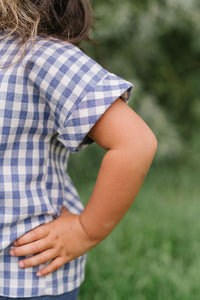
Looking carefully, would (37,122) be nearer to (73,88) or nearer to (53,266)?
(73,88)

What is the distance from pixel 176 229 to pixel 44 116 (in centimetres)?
165

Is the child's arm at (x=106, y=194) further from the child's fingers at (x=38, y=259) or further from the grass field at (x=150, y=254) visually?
the grass field at (x=150, y=254)

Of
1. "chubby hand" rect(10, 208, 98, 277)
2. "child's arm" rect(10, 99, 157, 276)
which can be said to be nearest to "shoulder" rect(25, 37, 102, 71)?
"child's arm" rect(10, 99, 157, 276)

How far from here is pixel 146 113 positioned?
3.21 meters

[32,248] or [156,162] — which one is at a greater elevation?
[32,248]

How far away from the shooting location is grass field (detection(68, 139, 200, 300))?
1.76 meters

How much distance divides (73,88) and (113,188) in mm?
262

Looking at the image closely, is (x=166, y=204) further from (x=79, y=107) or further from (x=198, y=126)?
(x=79, y=107)

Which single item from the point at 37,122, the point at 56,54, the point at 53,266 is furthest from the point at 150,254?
the point at 56,54

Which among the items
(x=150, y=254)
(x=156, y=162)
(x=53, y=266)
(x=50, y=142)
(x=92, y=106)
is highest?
(x=92, y=106)

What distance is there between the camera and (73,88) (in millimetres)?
938

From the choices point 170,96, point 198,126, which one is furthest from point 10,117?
point 198,126

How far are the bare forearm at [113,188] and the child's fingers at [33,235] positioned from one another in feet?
0.34

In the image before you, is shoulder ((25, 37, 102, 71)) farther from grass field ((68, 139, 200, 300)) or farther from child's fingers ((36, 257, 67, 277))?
grass field ((68, 139, 200, 300))
